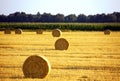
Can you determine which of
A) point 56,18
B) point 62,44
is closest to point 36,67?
point 62,44

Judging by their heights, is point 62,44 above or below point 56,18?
above

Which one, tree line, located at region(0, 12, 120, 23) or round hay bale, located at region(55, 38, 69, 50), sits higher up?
round hay bale, located at region(55, 38, 69, 50)

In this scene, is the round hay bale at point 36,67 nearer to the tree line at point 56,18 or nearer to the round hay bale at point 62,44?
the round hay bale at point 62,44

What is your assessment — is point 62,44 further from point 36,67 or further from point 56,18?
point 56,18

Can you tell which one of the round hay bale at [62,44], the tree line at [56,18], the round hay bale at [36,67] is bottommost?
the tree line at [56,18]

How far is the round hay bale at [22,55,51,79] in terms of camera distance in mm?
15297

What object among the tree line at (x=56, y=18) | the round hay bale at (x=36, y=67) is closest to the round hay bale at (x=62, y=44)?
the round hay bale at (x=36, y=67)

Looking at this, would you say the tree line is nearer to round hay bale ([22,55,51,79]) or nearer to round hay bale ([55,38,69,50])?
round hay bale ([55,38,69,50])

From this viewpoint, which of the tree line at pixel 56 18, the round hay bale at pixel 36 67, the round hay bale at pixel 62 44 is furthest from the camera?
the tree line at pixel 56 18

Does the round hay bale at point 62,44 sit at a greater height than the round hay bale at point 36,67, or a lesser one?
lesser

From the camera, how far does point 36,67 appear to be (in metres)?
15.4

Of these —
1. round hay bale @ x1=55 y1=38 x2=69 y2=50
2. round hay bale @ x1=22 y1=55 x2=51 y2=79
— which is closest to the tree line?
round hay bale @ x1=55 y1=38 x2=69 y2=50

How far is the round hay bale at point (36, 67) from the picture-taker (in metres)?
15.3

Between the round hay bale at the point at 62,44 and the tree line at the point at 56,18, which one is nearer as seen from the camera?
the round hay bale at the point at 62,44
